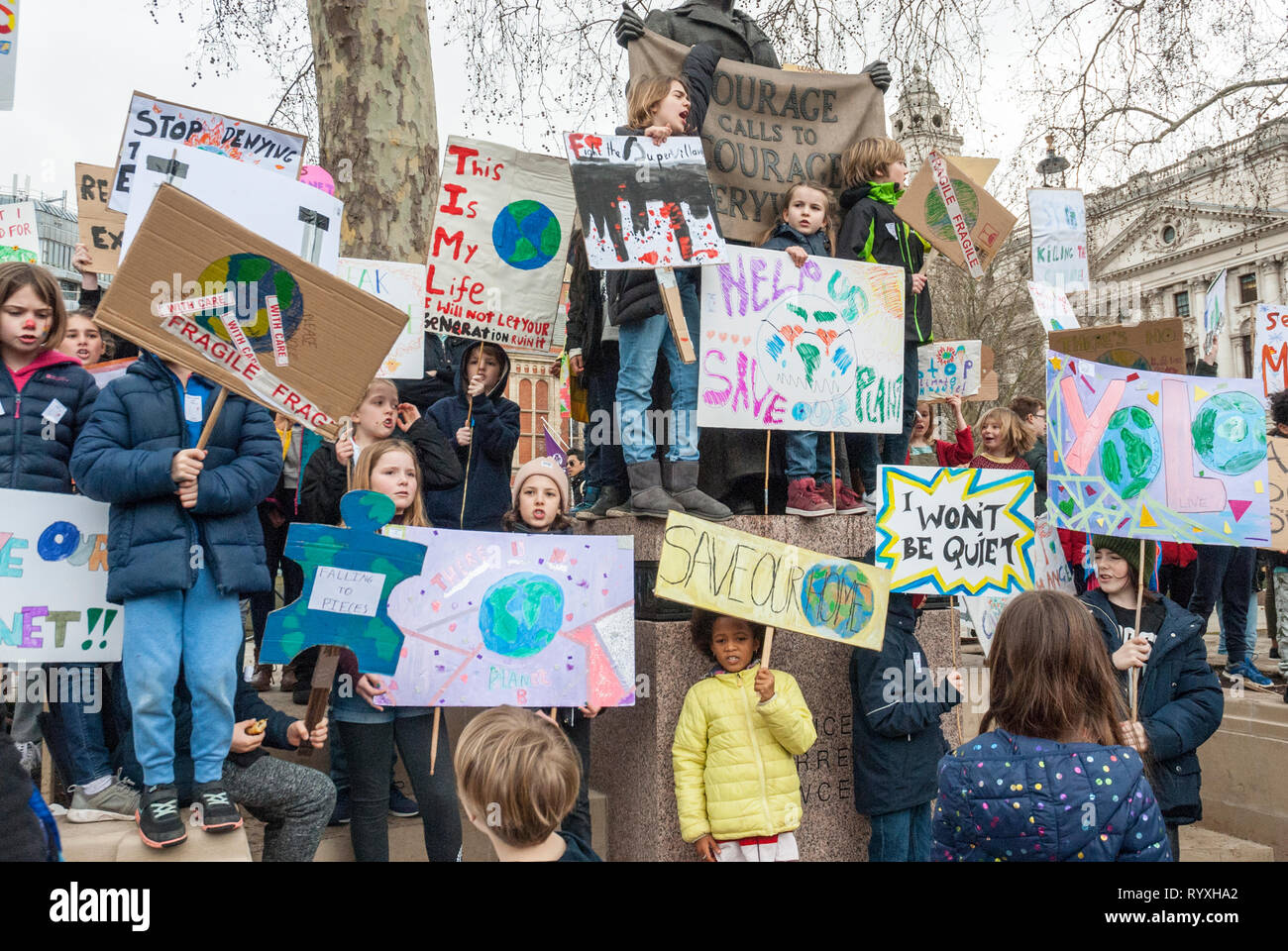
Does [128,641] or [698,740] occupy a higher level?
[128,641]

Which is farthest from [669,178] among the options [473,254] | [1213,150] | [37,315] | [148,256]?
[1213,150]

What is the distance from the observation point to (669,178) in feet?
14.7

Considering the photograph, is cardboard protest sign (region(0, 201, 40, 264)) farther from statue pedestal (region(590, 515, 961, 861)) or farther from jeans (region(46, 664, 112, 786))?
statue pedestal (region(590, 515, 961, 861))

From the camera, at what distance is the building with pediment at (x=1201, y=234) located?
1065cm

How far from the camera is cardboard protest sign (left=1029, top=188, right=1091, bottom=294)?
22.0ft

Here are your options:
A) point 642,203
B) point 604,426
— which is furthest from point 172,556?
point 642,203

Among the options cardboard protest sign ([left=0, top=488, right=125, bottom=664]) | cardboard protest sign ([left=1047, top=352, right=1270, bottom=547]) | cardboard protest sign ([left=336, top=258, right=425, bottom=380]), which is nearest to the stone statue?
cardboard protest sign ([left=336, top=258, right=425, bottom=380])

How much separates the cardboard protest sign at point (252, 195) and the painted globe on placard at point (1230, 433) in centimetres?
347

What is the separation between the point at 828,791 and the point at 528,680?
1.39 metres

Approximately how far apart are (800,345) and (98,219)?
3.40m

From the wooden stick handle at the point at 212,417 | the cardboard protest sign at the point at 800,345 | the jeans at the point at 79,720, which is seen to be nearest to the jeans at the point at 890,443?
the cardboard protest sign at the point at 800,345

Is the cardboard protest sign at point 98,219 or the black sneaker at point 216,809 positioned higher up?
the cardboard protest sign at point 98,219

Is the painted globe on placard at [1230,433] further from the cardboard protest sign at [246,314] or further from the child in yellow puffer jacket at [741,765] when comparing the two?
the cardboard protest sign at [246,314]

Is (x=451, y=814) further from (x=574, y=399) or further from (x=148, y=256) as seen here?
(x=574, y=399)
